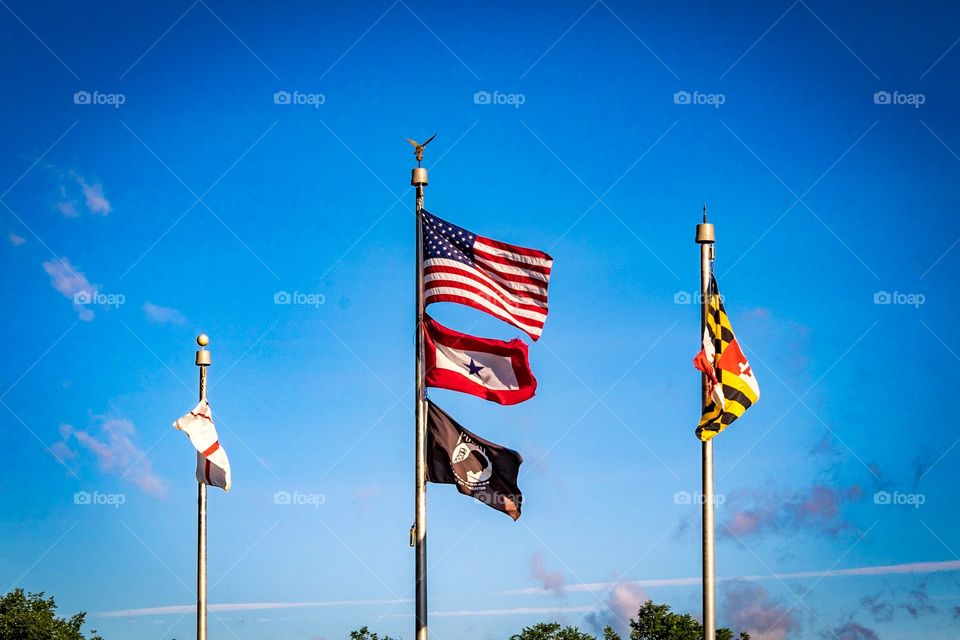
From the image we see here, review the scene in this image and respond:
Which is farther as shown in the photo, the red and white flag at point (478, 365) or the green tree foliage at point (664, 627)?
the green tree foliage at point (664, 627)

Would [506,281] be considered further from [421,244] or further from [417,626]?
[417,626]

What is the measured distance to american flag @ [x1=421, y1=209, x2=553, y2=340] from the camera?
99.9 ft

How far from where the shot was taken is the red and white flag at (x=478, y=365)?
3027cm

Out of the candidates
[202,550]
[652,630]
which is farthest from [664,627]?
[202,550]

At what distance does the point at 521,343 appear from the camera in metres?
30.3

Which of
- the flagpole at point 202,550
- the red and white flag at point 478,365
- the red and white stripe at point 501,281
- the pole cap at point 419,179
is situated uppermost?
the pole cap at point 419,179

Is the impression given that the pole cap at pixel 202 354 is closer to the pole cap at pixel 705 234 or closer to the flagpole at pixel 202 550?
the flagpole at pixel 202 550

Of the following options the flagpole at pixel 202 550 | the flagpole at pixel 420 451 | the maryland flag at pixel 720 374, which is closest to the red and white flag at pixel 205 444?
the flagpole at pixel 202 550

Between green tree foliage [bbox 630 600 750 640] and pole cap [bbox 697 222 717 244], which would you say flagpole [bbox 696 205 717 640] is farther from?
green tree foliage [bbox 630 600 750 640]

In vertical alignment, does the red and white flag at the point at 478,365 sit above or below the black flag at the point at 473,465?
above

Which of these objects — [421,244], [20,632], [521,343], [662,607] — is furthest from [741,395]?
[662,607]

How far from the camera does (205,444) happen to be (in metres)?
39.0

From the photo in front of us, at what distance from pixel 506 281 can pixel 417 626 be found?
6474 millimetres

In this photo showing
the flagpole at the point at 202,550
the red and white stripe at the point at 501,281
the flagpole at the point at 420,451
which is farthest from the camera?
the flagpole at the point at 202,550
